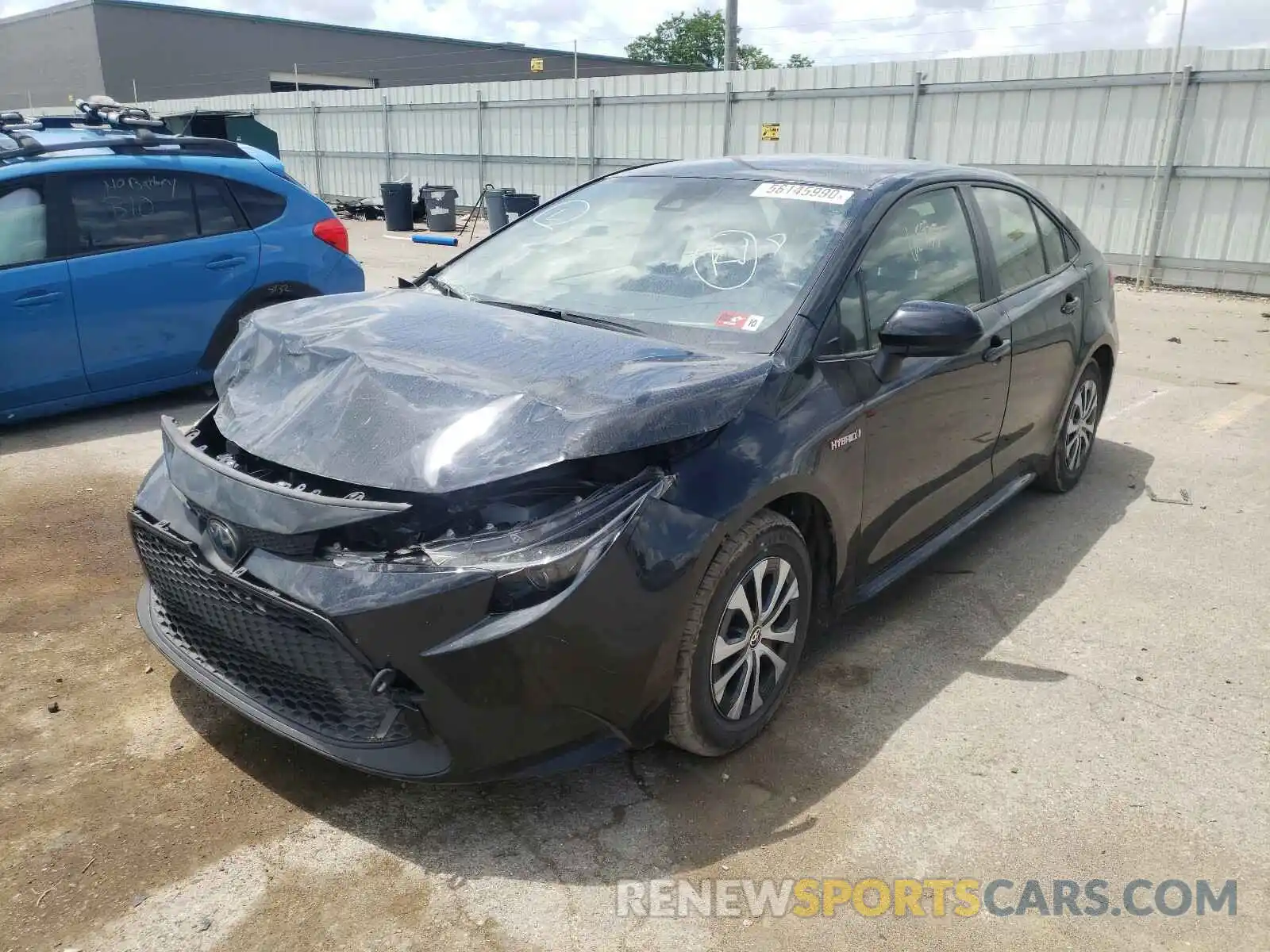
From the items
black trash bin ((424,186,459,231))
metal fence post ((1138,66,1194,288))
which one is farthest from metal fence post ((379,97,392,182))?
metal fence post ((1138,66,1194,288))

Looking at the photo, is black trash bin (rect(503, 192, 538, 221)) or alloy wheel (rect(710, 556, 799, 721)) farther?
black trash bin (rect(503, 192, 538, 221))

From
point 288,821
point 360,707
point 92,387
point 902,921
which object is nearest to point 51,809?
point 288,821

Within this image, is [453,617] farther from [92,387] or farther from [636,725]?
[92,387]

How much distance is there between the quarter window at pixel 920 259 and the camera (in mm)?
3441

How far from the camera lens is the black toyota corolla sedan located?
2.39 meters

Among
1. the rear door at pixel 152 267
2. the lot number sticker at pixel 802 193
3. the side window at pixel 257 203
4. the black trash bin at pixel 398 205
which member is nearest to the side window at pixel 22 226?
the rear door at pixel 152 267

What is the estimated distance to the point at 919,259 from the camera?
372 centimetres

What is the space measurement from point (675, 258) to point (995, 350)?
54.4 inches

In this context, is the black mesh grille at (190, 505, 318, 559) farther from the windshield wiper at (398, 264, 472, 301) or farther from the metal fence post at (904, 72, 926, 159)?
the metal fence post at (904, 72, 926, 159)

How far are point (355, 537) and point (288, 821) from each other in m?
0.84

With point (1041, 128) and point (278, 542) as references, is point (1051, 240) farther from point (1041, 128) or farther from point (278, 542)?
point (1041, 128)

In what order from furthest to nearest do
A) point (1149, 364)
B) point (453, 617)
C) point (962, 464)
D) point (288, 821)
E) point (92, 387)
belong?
point (1149, 364) < point (92, 387) < point (962, 464) < point (288, 821) < point (453, 617)

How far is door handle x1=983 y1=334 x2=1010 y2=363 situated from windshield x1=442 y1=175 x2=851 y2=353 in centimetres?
90

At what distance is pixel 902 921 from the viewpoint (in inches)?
95.4
